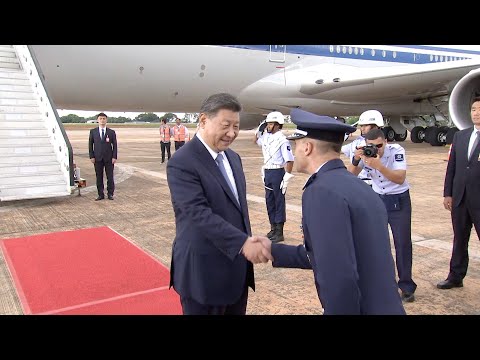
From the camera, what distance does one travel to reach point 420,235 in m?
5.78

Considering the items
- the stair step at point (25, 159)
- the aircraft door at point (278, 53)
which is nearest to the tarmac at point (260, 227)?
the stair step at point (25, 159)

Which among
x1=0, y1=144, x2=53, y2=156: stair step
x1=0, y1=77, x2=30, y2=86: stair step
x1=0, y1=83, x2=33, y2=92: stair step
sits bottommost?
x1=0, y1=144, x2=53, y2=156: stair step

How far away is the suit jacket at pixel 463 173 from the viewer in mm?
3980

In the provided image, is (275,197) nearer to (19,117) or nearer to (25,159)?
(25,159)

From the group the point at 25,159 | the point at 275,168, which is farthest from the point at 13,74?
the point at 275,168

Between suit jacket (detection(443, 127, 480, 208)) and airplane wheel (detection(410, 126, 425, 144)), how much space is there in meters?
17.9

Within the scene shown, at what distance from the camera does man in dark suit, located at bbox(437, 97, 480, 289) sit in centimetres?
398

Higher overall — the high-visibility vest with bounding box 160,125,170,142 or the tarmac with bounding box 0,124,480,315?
the high-visibility vest with bounding box 160,125,170,142

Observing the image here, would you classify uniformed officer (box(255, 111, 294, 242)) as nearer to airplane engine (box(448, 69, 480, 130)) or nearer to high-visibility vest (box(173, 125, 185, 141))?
airplane engine (box(448, 69, 480, 130))

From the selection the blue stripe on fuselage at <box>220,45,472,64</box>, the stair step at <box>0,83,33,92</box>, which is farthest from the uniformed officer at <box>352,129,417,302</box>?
the blue stripe on fuselage at <box>220,45,472,64</box>

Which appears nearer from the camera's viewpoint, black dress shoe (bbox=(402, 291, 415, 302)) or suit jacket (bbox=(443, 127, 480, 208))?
black dress shoe (bbox=(402, 291, 415, 302))

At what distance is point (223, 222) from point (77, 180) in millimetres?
7269
